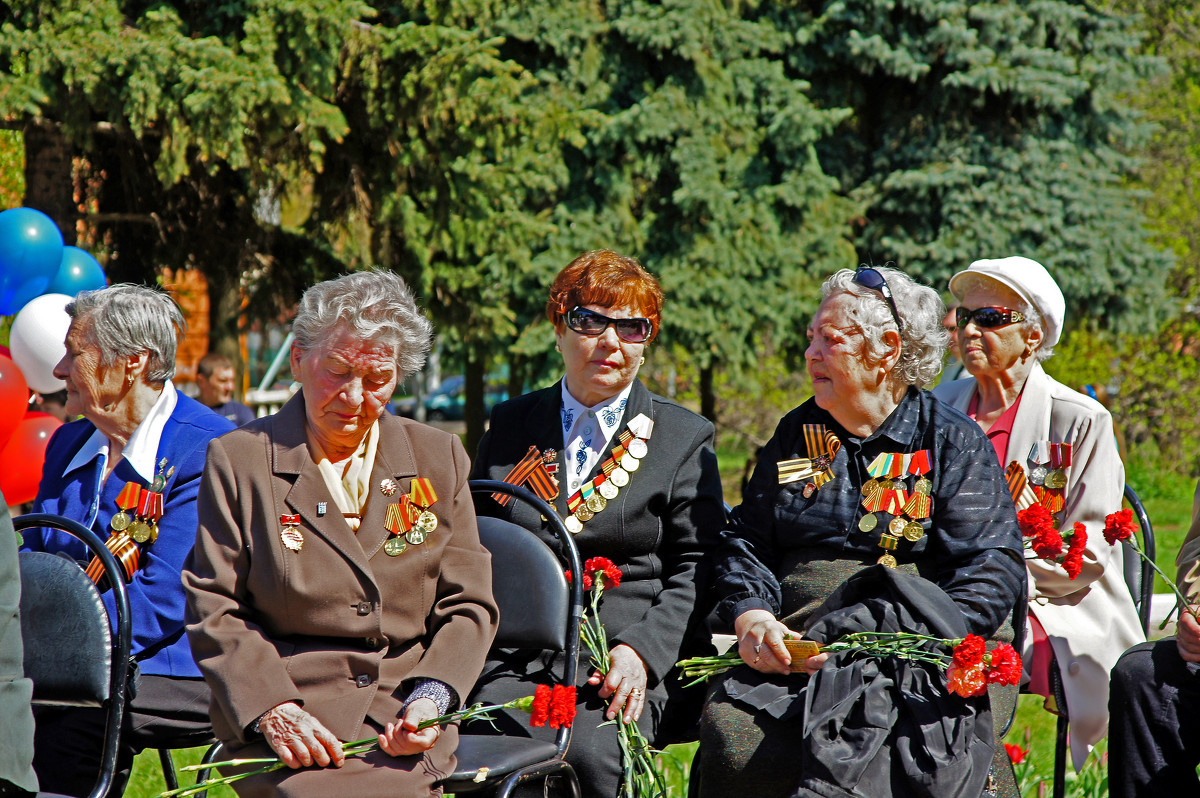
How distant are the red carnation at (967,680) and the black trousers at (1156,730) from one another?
73cm

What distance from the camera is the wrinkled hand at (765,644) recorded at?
2.63m

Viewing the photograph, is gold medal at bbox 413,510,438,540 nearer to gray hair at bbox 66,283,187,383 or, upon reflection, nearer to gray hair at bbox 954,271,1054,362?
gray hair at bbox 66,283,187,383

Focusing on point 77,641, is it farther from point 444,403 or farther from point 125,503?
point 444,403

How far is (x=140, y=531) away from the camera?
291 cm

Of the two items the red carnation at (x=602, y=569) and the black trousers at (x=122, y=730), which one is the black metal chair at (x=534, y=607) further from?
the black trousers at (x=122, y=730)

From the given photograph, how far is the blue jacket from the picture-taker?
112 inches

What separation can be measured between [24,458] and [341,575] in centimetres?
449

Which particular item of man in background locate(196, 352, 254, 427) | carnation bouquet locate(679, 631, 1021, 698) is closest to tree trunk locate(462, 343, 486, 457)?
man in background locate(196, 352, 254, 427)

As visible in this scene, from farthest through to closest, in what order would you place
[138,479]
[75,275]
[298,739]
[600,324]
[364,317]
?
[75,275], [600,324], [138,479], [364,317], [298,739]

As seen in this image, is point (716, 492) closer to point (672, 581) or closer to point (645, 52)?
point (672, 581)

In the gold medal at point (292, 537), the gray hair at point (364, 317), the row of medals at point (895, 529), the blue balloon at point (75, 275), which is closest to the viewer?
the gold medal at point (292, 537)

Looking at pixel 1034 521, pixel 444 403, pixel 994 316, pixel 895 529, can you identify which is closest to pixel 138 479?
pixel 895 529

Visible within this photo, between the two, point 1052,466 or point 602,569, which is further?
point 1052,466

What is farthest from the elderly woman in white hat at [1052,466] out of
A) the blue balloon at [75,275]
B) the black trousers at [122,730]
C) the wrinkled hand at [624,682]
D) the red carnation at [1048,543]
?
the blue balloon at [75,275]
